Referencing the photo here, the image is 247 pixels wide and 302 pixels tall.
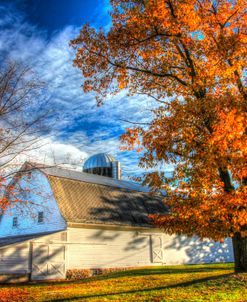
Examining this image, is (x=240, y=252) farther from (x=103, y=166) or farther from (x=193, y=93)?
(x=103, y=166)

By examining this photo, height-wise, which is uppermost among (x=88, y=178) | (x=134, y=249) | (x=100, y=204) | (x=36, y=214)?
(x=88, y=178)

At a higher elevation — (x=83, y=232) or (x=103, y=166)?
(x=103, y=166)

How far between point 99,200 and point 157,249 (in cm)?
576

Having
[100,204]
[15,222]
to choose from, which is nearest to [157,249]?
[100,204]

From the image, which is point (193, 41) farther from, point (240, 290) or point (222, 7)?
point (240, 290)

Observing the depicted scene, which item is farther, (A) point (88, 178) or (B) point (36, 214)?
(A) point (88, 178)

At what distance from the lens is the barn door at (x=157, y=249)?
26698 millimetres

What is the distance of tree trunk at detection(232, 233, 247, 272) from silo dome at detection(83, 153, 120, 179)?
2429 centimetres

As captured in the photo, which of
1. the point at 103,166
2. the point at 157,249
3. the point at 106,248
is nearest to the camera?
the point at 106,248

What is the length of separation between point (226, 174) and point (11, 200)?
858cm

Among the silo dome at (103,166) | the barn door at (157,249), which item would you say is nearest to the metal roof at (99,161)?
the silo dome at (103,166)

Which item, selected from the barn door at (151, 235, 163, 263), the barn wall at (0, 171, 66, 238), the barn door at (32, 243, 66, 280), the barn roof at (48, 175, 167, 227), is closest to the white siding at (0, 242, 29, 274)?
the barn door at (32, 243, 66, 280)

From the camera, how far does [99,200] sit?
84.7 ft

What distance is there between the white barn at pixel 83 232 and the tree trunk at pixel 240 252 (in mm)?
10559
